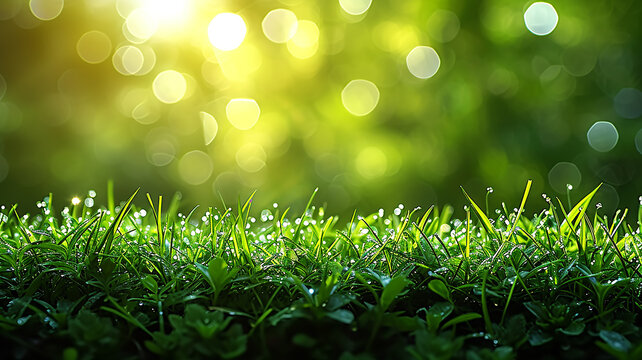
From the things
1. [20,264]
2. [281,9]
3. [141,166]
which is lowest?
[141,166]

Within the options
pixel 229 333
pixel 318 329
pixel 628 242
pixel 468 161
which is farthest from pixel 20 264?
pixel 468 161

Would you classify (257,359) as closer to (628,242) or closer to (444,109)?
(628,242)

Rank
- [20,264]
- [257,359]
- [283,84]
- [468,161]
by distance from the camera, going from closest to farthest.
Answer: [257,359]
[20,264]
[468,161]
[283,84]

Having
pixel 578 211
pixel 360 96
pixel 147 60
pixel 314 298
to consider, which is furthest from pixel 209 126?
pixel 314 298

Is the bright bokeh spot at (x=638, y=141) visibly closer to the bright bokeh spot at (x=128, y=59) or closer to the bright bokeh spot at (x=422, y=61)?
the bright bokeh spot at (x=422, y=61)

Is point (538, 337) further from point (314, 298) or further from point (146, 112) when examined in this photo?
point (146, 112)
